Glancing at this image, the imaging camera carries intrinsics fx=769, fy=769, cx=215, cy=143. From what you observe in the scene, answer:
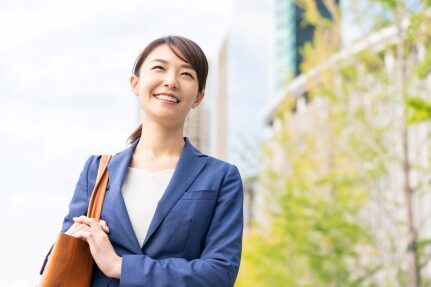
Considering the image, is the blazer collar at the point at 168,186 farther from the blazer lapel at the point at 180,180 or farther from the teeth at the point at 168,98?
the teeth at the point at 168,98

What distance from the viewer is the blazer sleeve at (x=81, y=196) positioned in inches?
72.9

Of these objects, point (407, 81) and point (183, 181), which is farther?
point (407, 81)

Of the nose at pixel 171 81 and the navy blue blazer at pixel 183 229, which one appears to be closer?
the navy blue blazer at pixel 183 229

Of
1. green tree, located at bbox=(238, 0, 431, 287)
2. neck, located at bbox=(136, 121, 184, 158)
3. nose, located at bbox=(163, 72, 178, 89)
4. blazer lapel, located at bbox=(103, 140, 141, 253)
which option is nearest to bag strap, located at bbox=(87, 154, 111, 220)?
blazer lapel, located at bbox=(103, 140, 141, 253)

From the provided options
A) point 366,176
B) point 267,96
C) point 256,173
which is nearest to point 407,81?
point 366,176

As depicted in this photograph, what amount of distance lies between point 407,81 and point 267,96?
40.6 m

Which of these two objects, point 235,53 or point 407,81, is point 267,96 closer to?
point 235,53

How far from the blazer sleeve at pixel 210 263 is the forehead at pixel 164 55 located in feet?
1.09

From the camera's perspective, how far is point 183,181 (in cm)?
184

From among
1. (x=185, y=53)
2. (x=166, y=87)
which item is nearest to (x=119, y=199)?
(x=166, y=87)

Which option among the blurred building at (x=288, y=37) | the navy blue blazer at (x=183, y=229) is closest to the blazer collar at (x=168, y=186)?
the navy blue blazer at (x=183, y=229)

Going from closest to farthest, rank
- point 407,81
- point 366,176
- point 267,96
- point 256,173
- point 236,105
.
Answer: point 407,81 → point 366,176 → point 256,173 → point 267,96 → point 236,105

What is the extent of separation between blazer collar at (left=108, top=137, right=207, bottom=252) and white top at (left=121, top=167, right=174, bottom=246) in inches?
1.0

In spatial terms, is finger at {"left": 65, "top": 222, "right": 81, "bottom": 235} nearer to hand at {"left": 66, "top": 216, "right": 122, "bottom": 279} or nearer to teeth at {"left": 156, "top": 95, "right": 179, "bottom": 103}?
hand at {"left": 66, "top": 216, "right": 122, "bottom": 279}
